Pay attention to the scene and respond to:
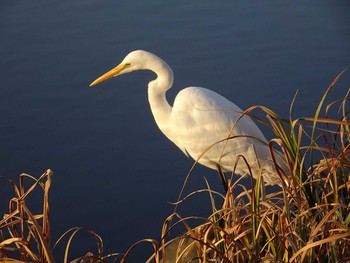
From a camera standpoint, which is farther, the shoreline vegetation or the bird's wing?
the bird's wing

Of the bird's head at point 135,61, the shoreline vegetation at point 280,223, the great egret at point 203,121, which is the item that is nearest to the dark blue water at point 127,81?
the great egret at point 203,121

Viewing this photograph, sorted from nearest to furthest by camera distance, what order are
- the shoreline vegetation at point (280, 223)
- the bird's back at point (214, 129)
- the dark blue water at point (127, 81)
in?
the shoreline vegetation at point (280, 223)
the bird's back at point (214, 129)
the dark blue water at point (127, 81)

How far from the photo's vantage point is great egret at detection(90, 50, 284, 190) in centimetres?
407

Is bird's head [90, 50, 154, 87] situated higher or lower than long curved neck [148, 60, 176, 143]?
higher

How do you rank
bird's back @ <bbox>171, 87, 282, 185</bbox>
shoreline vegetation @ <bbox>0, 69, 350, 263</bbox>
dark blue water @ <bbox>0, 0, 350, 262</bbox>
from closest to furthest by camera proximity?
1. shoreline vegetation @ <bbox>0, 69, 350, 263</bbox>
2. bird's back @ <bbox>171, 87, 282, 185</bbox>
3. dark blue water @ <bbox>0, 0, 350, 262</bbox>

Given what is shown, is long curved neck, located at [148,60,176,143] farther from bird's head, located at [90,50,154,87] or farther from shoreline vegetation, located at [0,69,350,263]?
shoreline vegetation, located at [0,69,350,263]

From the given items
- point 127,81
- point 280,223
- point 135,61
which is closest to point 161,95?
point 135,61

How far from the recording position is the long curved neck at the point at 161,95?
162 inches

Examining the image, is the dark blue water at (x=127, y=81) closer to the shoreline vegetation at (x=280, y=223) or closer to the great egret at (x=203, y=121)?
the great egret at (x=203, y=121)

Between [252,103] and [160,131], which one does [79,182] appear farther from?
[252,103]

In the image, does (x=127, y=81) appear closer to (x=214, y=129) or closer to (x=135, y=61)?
(x=135, y=61)

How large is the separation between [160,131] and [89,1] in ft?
6.94

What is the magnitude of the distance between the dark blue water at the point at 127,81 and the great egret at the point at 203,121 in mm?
265

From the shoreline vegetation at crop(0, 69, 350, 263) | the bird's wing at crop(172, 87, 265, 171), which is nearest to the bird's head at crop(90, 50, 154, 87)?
the bird's wing at crop(172, 87, 265, 171)
